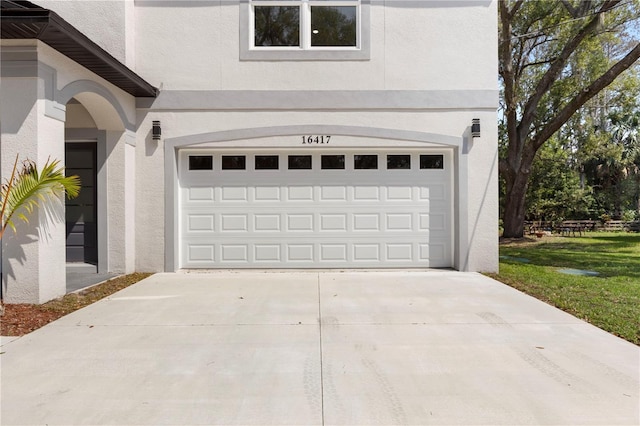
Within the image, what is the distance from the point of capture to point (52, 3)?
7.71m

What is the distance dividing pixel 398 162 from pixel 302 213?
7.62 ft

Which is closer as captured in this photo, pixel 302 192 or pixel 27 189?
pixel 27 189

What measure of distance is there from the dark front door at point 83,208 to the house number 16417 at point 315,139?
427cm

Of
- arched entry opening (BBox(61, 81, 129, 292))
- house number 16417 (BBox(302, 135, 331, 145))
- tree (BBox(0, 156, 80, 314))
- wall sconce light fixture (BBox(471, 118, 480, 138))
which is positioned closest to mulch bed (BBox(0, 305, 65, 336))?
tree (BBox(0, 156, 80, 314))

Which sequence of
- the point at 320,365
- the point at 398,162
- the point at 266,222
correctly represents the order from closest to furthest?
the point at 320,365 < the point at 266,222 < the point at 398,162

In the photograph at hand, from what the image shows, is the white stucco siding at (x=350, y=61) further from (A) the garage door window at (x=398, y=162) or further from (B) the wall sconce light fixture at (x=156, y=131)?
(A) the garage door window at (x=398, y=162)

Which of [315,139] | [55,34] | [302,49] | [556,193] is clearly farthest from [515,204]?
[55,34]

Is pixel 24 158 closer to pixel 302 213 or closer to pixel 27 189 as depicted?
pixel 27 189

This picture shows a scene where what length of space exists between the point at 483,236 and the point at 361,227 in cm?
253

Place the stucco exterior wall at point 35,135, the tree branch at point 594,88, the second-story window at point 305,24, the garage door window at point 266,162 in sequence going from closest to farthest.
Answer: the stucco exterior wall at point 35,135, the second-story window at point 305,24, the garage door window at point 266,162, the tree branch at point 594,88

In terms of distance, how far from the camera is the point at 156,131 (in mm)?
8062

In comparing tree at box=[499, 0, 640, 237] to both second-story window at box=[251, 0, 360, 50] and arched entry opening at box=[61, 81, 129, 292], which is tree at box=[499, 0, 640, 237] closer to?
second-story window at box=[251, 0, 360, 50]

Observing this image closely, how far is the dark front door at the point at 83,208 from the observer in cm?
801

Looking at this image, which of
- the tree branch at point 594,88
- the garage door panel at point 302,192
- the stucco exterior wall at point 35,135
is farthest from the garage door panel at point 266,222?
the tree branch at point 594,88
